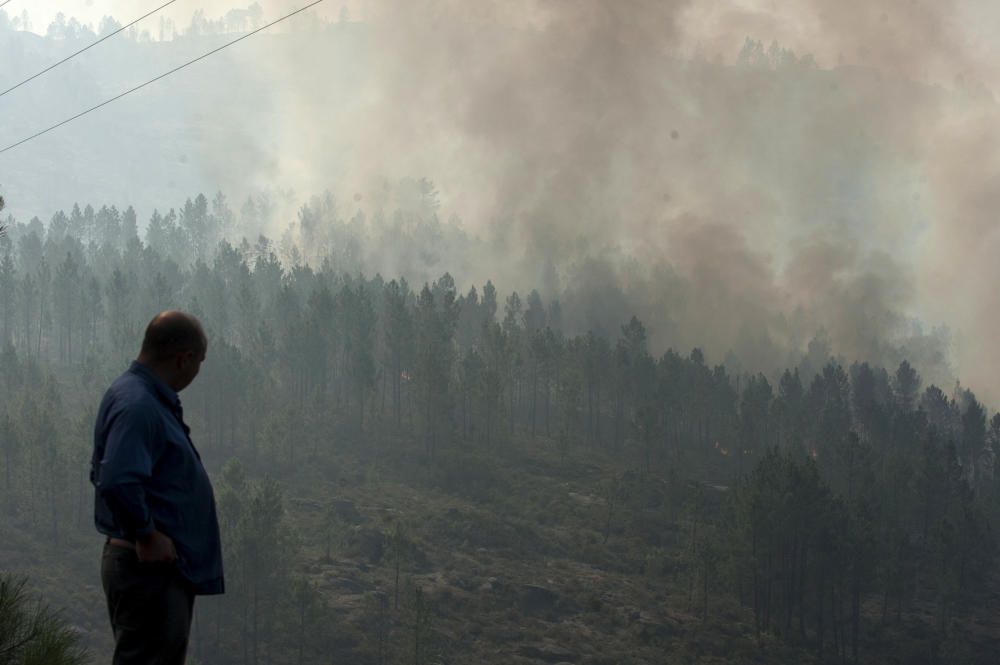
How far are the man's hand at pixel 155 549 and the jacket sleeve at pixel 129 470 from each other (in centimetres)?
5

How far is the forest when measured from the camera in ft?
227

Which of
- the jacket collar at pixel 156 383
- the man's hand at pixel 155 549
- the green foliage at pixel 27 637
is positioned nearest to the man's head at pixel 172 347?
the jacket collar at pixel 156 383

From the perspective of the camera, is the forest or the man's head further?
the forest

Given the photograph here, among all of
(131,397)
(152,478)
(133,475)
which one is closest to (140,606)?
(152,478)

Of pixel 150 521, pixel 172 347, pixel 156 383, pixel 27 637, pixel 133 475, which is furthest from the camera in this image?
pixel 27 637

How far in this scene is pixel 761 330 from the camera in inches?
6914

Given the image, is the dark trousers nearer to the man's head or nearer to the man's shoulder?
Answer: the man's shoulder

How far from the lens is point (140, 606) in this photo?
5.09m

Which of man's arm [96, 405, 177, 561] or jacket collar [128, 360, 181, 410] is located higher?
jacket collar [128, 360, 181, 410]

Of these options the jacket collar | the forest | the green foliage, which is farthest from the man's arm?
the forest

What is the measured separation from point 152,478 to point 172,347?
32.1 inches

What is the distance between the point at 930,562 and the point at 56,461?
270ft

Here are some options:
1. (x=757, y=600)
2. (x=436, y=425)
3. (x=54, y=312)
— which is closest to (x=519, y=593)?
(x=757, y=600)

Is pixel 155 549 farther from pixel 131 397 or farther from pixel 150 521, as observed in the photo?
pixel 131 397
